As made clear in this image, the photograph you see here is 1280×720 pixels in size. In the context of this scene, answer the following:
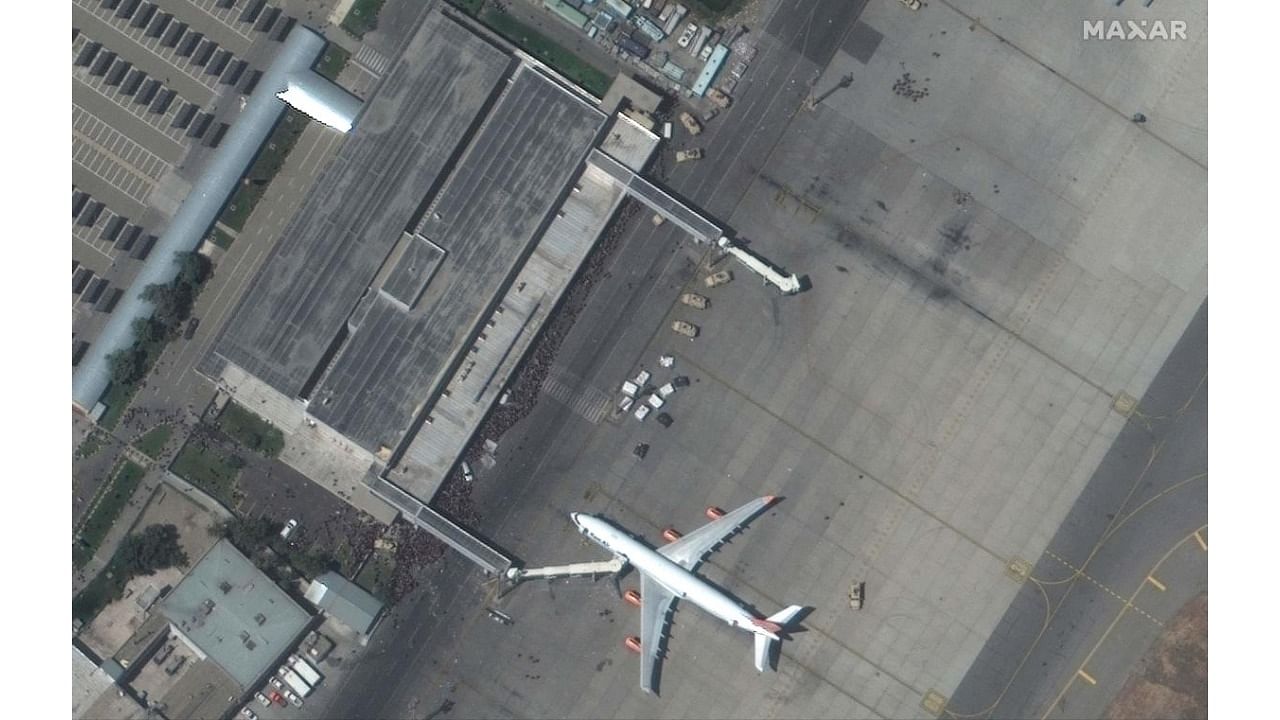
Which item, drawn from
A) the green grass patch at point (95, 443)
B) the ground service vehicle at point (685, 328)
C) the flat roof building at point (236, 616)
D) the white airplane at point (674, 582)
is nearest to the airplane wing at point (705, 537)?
the white airplane at point (674, 582)

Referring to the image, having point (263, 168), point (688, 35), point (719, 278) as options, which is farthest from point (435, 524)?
point (688, 35)

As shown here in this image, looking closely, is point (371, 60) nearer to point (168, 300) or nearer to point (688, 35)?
point (168, 300)

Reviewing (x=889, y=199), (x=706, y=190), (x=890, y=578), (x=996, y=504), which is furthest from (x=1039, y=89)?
(x=890, y=578)

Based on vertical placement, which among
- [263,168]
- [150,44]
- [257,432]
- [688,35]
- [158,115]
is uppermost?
[688,35]

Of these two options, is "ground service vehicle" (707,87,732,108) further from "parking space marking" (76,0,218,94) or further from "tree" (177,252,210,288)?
"tree" (177,252,210,288)

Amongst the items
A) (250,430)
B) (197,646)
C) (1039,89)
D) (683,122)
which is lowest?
(197,646)

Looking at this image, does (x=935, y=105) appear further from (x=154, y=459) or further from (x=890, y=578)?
(x=154, y=459)
